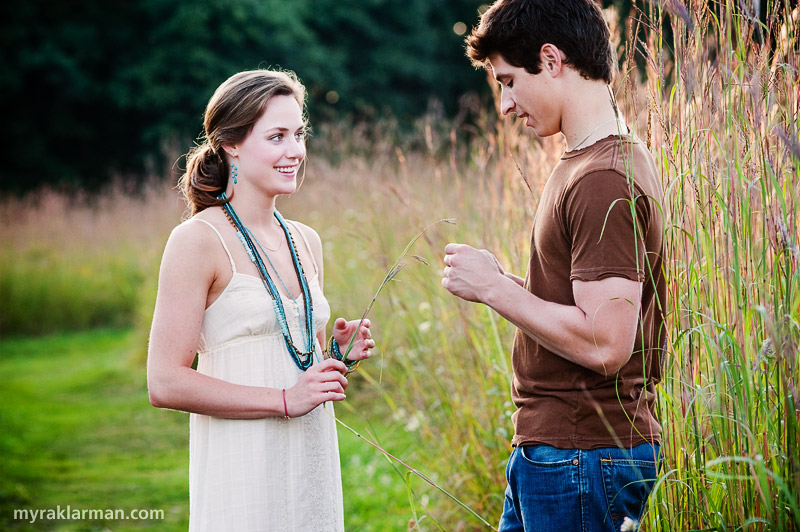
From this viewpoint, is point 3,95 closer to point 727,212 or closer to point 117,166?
point 117,166

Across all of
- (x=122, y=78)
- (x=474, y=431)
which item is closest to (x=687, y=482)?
(x=474, y=431)

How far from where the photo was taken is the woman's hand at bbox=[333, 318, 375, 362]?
2.37 metres

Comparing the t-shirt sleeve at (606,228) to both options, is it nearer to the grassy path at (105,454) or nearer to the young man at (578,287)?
the young man at (578,287)

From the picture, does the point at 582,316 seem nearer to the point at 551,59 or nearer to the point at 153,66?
the point at 551,59

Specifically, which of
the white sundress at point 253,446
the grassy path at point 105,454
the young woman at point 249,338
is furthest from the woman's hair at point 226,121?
the grassy path at point 105,454

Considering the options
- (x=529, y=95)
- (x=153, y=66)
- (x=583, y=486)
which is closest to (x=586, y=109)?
(x=529, y=95)

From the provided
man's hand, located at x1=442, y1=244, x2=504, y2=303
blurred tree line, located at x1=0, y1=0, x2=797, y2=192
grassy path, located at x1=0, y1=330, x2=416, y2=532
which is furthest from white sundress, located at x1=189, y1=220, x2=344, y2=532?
blurred tree line, located at x1=0, y1=0, x2=797, y2=192

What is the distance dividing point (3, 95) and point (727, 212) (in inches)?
841

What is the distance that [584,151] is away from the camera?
71.7 inches

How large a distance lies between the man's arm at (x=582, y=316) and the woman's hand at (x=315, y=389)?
51cm

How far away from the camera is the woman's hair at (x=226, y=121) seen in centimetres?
234

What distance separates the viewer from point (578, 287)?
5.62 feet

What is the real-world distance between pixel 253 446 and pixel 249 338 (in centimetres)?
30
